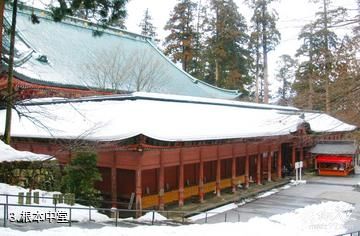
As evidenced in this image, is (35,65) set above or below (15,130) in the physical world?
above

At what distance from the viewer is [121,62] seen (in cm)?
→ 2966

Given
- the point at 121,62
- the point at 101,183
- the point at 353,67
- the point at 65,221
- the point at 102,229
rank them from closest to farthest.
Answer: the point at 353,67 → the point at 102,229 → the point at 65,221 → the point at 101,183 → the point at 121,62

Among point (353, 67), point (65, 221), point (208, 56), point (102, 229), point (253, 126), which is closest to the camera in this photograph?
point (353, 67)

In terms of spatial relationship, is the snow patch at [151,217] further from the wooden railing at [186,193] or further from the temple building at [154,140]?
the wooden railing at [186,193]

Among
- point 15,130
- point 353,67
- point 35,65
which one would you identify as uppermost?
point 35,65

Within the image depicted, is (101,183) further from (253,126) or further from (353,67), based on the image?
(353,67)

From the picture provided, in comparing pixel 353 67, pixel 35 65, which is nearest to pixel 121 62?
pixel 35 65

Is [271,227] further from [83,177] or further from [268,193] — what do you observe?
[268,193]

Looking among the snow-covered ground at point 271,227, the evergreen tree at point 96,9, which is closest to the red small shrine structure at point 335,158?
the snow-covered ground at point 271,227

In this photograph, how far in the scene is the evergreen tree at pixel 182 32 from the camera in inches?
1753

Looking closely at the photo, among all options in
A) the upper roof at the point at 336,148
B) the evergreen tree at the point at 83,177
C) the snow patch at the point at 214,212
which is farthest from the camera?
the upper roof at the point at 336,148

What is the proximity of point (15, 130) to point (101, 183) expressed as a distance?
454 cm

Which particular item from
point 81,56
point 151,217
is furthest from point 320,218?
point 81,56

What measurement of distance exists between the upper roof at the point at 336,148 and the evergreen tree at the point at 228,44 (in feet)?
56.4
